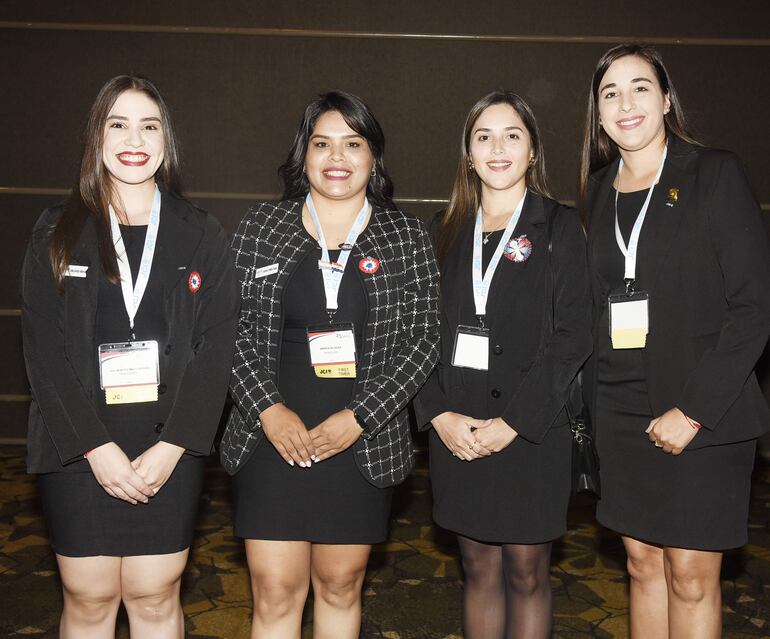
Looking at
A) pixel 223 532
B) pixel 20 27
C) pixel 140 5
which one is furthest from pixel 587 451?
pixel 20 27

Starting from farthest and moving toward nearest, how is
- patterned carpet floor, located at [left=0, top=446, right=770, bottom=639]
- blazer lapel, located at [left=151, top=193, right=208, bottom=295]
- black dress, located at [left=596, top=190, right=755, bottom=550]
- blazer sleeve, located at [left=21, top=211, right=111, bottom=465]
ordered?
patterned carpet floor, located at [left=0, top=446, right=770, bottom=639] → black dress, located at [left=596, top=190, right=755, bottom=550] → blazer lapel, located at [left=151, top=193, right=208, bottom=295] → blazer sleeve, located at [left=21, top=211, right=111, bottom=465]

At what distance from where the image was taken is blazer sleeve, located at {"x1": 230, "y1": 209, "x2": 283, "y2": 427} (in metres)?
2.44

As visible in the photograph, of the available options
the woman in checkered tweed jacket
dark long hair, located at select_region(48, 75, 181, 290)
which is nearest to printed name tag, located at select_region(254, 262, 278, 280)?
the woman in checkered tweed jacket

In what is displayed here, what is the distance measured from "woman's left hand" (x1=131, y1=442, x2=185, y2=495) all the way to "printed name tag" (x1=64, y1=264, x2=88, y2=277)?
0.49 metres

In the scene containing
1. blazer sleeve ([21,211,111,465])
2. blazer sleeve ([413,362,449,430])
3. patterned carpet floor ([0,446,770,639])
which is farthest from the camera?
patterned carpet floor ([0,446,770,639])

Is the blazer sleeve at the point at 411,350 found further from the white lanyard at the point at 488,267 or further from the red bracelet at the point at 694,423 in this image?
the red bracelet at the point at 694,423

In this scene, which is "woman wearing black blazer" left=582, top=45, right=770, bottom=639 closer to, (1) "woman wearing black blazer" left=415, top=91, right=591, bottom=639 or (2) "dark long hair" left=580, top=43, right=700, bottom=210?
(2) "dark long hair" left=580, top=43, right=700, bottom=210

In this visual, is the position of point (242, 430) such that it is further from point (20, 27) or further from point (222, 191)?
point (20, 27)

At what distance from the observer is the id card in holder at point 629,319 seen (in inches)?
95.9

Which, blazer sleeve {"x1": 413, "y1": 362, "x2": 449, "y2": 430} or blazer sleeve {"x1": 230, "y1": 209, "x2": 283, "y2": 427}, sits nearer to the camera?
blazer sleeve {"x1": 230, "y1": 209, "x2": 283, "y2": 427}

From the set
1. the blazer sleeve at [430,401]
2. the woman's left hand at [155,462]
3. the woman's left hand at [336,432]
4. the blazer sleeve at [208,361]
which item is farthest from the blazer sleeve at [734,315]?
the woman's left hand at [155,462]

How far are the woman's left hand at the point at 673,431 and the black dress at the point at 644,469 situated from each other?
47 mm

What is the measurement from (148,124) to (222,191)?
3732mm

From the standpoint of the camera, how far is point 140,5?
5812mm
